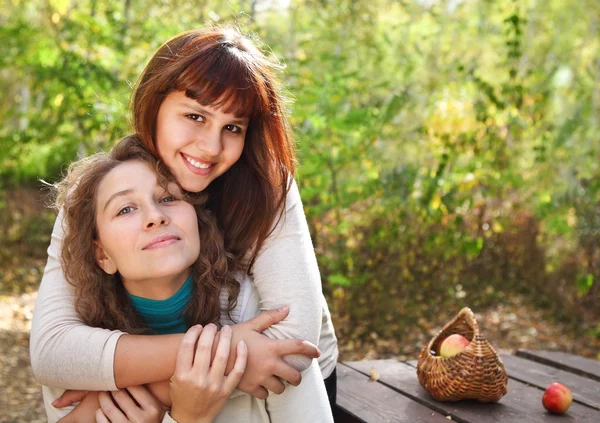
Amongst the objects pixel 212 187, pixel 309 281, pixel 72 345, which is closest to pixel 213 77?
pixel 212 187

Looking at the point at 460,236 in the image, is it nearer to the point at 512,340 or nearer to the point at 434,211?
the point at 434,211

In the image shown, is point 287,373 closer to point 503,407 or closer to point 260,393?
point 260,393

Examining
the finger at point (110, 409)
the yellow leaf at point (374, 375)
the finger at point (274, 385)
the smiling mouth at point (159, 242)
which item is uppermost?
the smiling mouth at point (159, 242)

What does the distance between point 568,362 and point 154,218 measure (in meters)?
2.26

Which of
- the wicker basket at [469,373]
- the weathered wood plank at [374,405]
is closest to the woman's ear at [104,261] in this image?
the weathered wood plank at [374,405]

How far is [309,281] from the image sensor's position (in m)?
2.33

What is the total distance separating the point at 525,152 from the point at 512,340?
172cm

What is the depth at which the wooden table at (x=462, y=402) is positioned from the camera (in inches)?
105

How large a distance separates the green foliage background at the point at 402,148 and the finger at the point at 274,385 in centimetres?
302

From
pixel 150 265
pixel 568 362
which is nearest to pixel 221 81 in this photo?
pixel 150 265

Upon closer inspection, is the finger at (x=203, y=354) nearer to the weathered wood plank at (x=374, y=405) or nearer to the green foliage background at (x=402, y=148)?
the weathered wood plank at (x=374, y=405)

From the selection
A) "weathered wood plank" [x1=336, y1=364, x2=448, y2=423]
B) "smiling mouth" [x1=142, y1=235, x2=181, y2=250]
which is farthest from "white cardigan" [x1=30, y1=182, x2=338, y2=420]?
"weathered wood plank" [x1=336, y1=364, x2=448, y2=423]

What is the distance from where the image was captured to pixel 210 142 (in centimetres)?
231

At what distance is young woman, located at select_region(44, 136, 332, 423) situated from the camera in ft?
7.27
